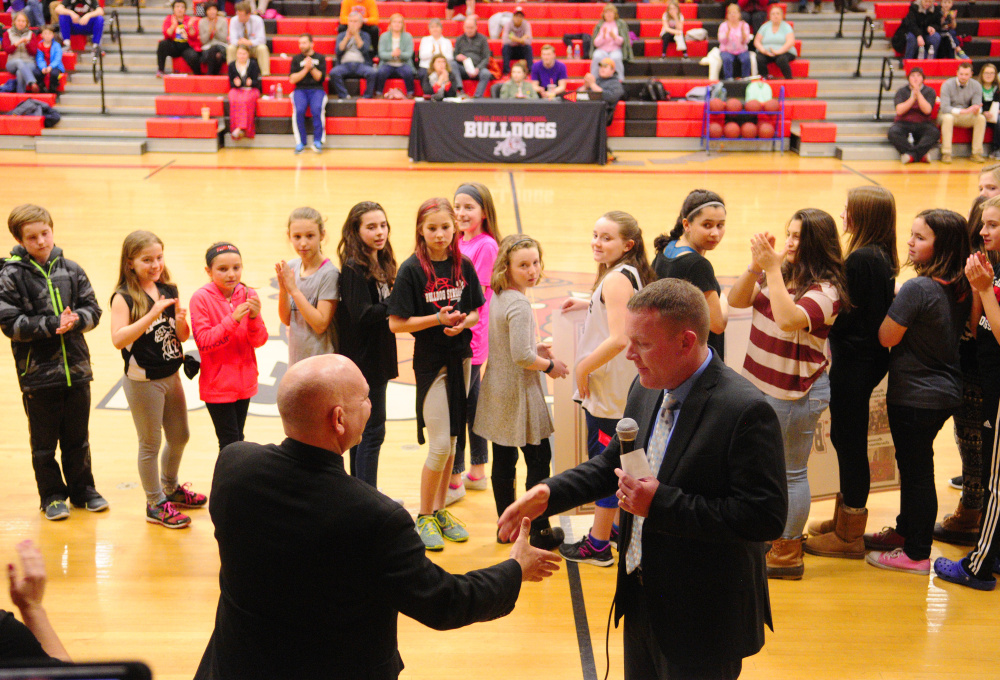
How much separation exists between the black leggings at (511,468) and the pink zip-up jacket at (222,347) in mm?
1160

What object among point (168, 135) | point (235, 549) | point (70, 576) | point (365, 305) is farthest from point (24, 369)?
point (168, 135)

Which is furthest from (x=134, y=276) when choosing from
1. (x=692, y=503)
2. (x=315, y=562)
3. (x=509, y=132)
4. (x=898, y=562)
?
(x=509, y=132)

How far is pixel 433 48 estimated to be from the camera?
1529cm

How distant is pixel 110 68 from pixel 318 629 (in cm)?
1681

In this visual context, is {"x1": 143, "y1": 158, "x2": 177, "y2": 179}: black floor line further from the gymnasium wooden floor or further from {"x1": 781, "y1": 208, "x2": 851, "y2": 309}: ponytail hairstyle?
{"x1": 781, "y1": 208, "x2": 851, "y2": 309}: ponytail hairstyle

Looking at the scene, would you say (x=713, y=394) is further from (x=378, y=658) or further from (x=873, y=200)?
(x=873, y=200)

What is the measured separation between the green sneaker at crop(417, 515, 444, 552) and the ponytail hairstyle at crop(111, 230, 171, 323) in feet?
5.01

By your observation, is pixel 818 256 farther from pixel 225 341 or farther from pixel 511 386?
pixel 225 341

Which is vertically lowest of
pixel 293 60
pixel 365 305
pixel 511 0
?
pixel 365 305

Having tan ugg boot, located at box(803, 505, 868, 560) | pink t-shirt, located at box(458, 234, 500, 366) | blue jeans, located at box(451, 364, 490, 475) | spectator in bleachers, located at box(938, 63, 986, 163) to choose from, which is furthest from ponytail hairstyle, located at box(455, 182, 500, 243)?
spectator in bleachers, located at box(938, 63, 986, 163)

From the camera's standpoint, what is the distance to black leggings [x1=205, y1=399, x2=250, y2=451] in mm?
4008

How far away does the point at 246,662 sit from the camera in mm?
1985

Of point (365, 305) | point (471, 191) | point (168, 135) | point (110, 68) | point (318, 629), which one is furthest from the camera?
point (110, 68)

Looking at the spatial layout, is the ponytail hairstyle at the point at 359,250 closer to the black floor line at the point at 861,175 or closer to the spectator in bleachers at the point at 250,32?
the black floor line at the point at 861,175
